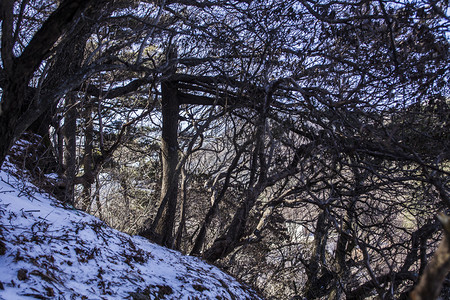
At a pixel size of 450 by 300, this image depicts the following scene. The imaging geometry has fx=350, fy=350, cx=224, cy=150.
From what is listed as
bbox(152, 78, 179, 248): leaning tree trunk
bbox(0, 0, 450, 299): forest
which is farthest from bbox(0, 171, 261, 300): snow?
bbox(152, 78, 179, 248): leaning tree trunk

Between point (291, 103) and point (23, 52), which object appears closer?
point (23, 52)

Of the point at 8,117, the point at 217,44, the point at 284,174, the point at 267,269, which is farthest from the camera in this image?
the point at 267,269

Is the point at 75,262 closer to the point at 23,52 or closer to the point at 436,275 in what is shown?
the point at 23,52

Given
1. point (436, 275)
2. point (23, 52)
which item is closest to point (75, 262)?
point (23, 52)

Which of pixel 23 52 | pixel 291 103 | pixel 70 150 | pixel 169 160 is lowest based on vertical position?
pixel 70 150

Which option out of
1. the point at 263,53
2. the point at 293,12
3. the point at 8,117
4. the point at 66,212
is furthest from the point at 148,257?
the point at 293,12

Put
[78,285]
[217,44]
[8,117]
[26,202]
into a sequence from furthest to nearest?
[217,44] < [26,202] < [78,285] < [8,117]

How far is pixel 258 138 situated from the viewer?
638 centimetres

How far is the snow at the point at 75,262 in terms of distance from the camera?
2705 millimetres

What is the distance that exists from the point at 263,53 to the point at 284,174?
86.6 inches

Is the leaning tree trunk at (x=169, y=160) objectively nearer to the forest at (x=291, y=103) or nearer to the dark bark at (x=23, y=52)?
the forest at (x=291, y=103)

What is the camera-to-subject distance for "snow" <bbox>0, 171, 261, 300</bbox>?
271 cm

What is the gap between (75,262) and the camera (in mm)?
3271

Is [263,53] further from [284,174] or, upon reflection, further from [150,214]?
[150,214]
